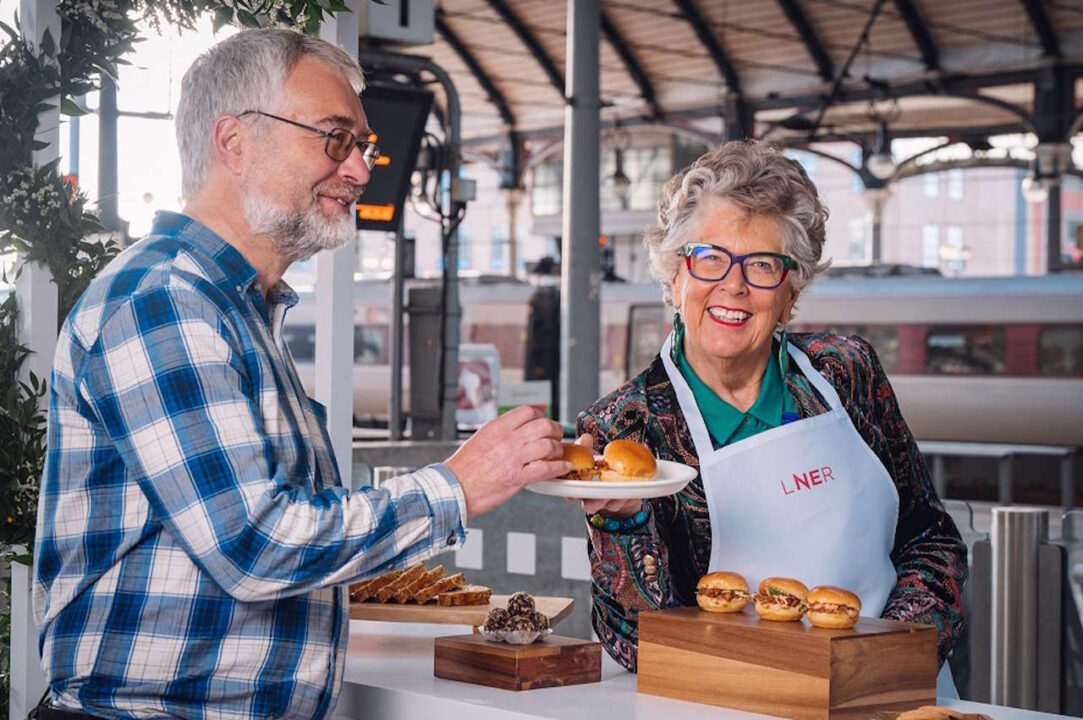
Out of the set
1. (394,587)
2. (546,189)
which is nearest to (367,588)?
(394,587)

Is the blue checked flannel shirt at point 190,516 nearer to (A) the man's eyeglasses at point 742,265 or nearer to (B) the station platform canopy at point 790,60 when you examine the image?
(A) the man's eyeglasses at point 742,265

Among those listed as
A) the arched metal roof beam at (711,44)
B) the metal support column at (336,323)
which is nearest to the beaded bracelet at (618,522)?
the metal support column at (336,323)

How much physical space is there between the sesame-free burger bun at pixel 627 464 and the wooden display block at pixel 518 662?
1.40 feet

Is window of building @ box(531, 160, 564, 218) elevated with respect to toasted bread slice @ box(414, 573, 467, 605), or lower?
elevated

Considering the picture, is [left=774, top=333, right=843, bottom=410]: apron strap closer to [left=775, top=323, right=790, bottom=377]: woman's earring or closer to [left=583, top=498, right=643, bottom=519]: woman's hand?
[left=775, top=323, right=790, bottom=377]: woman's earring

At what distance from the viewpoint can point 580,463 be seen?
2.65 meters

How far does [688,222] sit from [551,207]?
3991 centimetres

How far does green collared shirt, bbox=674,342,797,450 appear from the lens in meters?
3.32

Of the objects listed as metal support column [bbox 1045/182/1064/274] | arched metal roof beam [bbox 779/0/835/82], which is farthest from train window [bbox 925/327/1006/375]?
arched metal roof beam [bbox 779/0/835/82]

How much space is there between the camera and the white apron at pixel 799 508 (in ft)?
10.5

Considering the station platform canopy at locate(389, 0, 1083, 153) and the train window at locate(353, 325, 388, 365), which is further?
the train window at locate(353, 325, 388, 365)

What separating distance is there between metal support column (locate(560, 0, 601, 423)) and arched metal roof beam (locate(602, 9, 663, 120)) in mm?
13575

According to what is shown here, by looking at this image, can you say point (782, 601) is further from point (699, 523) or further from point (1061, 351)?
point (1061, 351)

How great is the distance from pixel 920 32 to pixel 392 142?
15828mm
